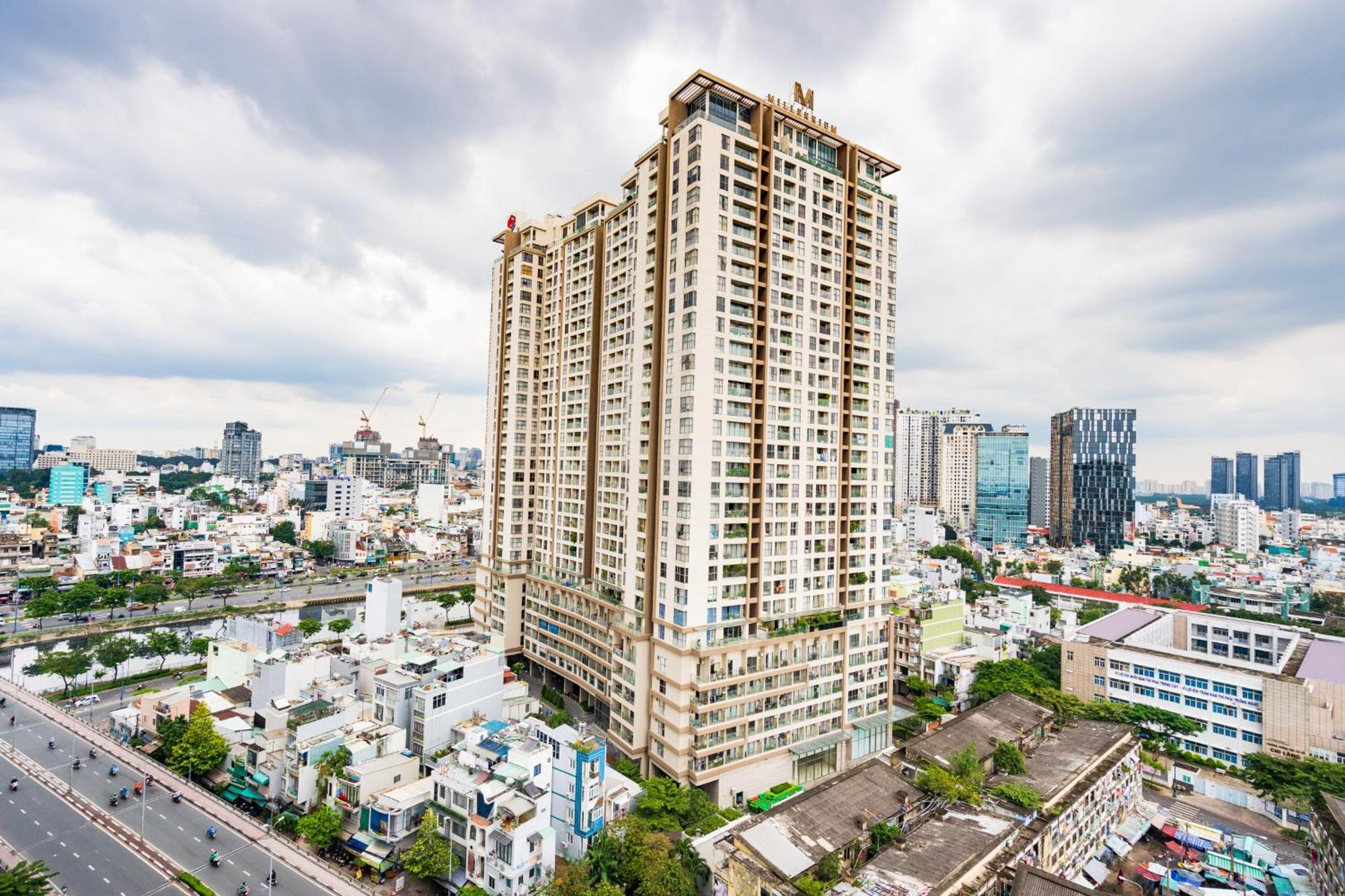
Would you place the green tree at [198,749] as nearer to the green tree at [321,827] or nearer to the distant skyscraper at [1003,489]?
the green tree at [321,827]

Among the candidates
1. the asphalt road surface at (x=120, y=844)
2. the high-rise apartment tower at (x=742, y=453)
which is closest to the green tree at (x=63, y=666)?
the asphalt road surface at (x=120, y=844)

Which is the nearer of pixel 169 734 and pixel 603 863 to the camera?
pixel 603 863

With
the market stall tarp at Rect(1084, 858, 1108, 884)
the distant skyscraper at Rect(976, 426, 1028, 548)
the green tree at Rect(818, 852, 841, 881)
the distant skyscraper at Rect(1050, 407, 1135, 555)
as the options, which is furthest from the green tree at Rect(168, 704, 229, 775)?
the distant skyscraper at Rect(1050, 407, 1135, 555)

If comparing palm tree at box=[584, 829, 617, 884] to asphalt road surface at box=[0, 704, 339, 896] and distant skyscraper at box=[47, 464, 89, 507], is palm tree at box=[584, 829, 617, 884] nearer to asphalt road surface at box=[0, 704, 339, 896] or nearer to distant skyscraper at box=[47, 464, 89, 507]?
asphalt road surface at box=[0, 704, 339, 896]

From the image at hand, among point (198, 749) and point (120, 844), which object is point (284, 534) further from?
point (120, 844)

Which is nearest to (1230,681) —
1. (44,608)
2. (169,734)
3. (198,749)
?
(198,749)

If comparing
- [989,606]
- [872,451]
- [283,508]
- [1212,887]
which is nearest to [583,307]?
[872,451]

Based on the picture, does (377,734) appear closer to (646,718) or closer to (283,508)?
(646,718)
